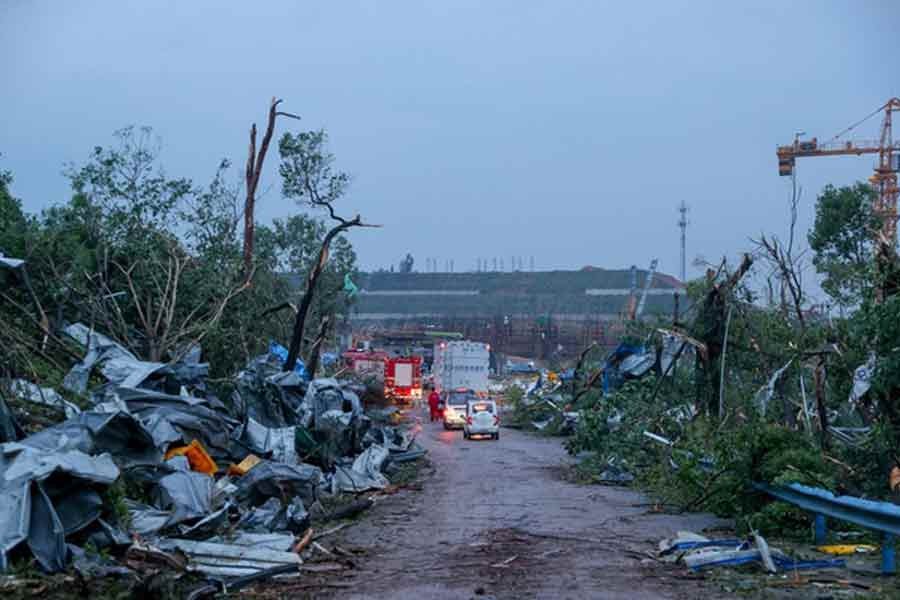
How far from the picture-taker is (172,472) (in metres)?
12.9

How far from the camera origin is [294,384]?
2083cm

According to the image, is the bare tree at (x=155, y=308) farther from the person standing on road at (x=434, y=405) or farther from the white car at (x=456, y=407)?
Answer: the person standing on road at (x=434, y=405)

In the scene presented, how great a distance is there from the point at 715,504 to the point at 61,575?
29.0 ft

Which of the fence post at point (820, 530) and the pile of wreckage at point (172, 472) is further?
the fence post at point (820, 530)

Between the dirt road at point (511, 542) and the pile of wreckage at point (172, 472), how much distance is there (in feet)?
3.06

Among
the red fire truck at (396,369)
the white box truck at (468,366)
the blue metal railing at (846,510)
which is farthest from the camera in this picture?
the red fire truck at (396,369)

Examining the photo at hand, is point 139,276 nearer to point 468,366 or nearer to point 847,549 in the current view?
point 847,549

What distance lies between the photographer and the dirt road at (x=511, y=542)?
30.6ft

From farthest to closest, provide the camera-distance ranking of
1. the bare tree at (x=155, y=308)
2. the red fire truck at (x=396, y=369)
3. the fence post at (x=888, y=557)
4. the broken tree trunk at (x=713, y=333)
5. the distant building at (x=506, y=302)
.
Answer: the distant building at (x=506, y=302) < the red fire truck at (x=396, y=369) < the bare tree at (x=155, y=308) < the broken tree trunk at (x=713, y=333) < the fence post at (x=888, y=557)

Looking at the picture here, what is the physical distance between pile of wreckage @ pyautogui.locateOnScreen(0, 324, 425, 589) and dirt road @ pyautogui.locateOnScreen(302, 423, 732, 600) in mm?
932

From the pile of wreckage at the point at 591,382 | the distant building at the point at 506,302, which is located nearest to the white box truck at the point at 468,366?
the pile of wreckage at the point at 591,382

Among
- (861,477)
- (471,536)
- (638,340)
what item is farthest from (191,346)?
(638,340)

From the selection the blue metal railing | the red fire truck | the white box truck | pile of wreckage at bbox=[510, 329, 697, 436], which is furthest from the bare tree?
the white box truck

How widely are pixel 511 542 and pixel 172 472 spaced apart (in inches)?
171
